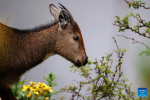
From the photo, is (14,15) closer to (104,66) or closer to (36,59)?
(36,59)

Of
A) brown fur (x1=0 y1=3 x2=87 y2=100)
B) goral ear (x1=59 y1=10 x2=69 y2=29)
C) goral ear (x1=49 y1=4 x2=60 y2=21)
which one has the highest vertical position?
goral ear (x1=49 y1=4 x2=60 y2=21)

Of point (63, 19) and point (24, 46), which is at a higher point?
point (63, 19)

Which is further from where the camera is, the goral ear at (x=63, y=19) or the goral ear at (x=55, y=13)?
the goral ear at (x=55, y=13)

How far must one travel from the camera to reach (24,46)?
5.27ft

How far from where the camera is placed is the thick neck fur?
4.97 feet

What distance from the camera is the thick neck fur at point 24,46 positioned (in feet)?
4.97

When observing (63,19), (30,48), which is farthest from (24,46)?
(63,19)

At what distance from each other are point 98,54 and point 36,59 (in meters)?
0.93

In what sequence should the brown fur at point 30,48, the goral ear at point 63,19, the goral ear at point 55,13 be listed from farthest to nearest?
1. the goral ear at point 55,13
2. the goral ear at point 63,19
3. the brown fur at point 30,48

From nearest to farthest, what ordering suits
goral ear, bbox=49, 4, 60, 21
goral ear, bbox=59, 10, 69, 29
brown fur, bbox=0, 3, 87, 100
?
1. brown fur, bbox=0, 3, 87, 100
2. goral ear, bbox=59, 10, 69, 29
3. goral ear, bbox=49, 4, 60, 21

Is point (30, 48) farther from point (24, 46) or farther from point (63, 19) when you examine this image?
point (63, 19)

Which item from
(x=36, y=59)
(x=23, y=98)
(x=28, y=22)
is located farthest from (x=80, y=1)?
(x=23, y=98)

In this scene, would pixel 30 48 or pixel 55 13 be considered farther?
pixel 55 13

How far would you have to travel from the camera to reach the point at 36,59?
5.32 ft
